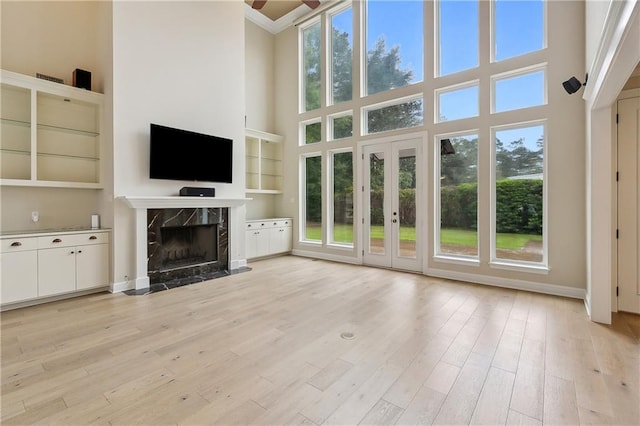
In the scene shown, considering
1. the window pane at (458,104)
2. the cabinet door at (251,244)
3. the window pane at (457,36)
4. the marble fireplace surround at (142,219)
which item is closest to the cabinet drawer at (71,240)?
the marble fireplace surround at (142,219)

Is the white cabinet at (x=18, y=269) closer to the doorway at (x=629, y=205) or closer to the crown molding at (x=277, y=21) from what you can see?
the crown molding at (x=277, y=21)

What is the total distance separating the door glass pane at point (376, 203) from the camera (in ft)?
19.3

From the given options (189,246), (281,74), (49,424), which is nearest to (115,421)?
(49,424)

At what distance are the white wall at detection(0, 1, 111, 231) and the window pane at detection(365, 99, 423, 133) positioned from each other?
4.61m

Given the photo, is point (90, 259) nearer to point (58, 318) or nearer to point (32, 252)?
point (32, 252)

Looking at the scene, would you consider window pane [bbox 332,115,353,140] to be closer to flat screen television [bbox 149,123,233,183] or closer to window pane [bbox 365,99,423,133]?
window pane [bbox 365,99,423,133]

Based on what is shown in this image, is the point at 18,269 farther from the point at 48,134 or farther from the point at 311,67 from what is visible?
the point at 311,67

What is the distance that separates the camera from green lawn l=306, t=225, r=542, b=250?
4457mm

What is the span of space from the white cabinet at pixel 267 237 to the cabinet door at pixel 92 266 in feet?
8.18

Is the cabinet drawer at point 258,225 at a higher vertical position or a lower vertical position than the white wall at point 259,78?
lower

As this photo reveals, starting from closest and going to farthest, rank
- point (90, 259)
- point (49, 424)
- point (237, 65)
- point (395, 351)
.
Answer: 1. point (49, 424)
2. point (395, 351)
3. point (90, 259)
4. point (237, 65)

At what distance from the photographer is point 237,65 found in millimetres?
5824

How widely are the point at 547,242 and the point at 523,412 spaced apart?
325 cm

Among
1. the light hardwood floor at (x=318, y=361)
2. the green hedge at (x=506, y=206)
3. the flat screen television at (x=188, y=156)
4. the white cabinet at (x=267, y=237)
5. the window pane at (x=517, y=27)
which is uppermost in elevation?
the window pane at (x=517, y=27)
